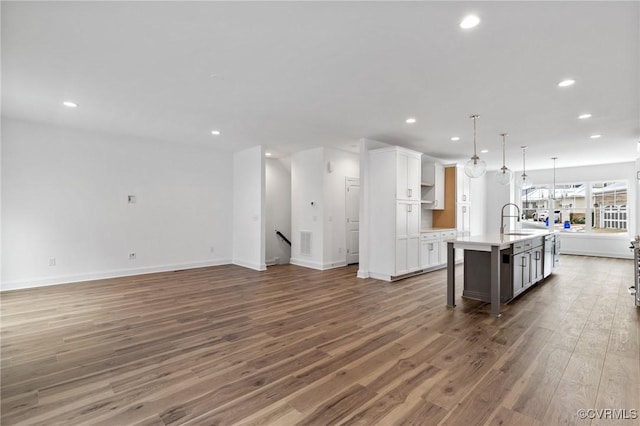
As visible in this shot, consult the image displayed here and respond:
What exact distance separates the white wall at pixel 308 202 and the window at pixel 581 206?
25.6ft

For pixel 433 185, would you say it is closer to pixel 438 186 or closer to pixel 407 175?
pixel 438 186

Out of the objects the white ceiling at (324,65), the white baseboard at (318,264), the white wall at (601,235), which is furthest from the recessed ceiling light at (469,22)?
the white wall at (601,235)

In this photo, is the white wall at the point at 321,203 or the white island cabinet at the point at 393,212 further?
the white wall at the point at 321,203

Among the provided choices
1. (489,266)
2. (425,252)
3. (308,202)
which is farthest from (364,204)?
(489,266)

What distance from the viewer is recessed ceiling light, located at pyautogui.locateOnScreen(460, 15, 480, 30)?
7.27ft

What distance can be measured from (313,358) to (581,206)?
1048 cm

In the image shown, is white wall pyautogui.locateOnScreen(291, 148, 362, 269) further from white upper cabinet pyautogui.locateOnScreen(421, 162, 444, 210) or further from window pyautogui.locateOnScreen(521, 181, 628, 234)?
window pyautogui.locateOnScreen(521, 181, 628, 234)

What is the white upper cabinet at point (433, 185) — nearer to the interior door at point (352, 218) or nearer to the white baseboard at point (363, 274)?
the interior door at point (352, 218)

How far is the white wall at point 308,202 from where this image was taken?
270 inches

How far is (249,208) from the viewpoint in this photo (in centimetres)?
705

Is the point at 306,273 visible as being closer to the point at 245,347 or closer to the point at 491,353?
the point at 245,347

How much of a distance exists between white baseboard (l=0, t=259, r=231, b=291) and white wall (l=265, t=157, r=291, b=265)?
1337 mm

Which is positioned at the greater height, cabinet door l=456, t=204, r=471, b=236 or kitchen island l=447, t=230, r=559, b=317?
cabinet door l=456, t=204, r=471, b=236

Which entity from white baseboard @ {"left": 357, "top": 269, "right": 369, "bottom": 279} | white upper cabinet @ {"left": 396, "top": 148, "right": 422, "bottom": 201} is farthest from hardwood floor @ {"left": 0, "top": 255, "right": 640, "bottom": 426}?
white upper cabinet @ {"left": 396, "top": 148, "right": 422, "bottom": 201}
